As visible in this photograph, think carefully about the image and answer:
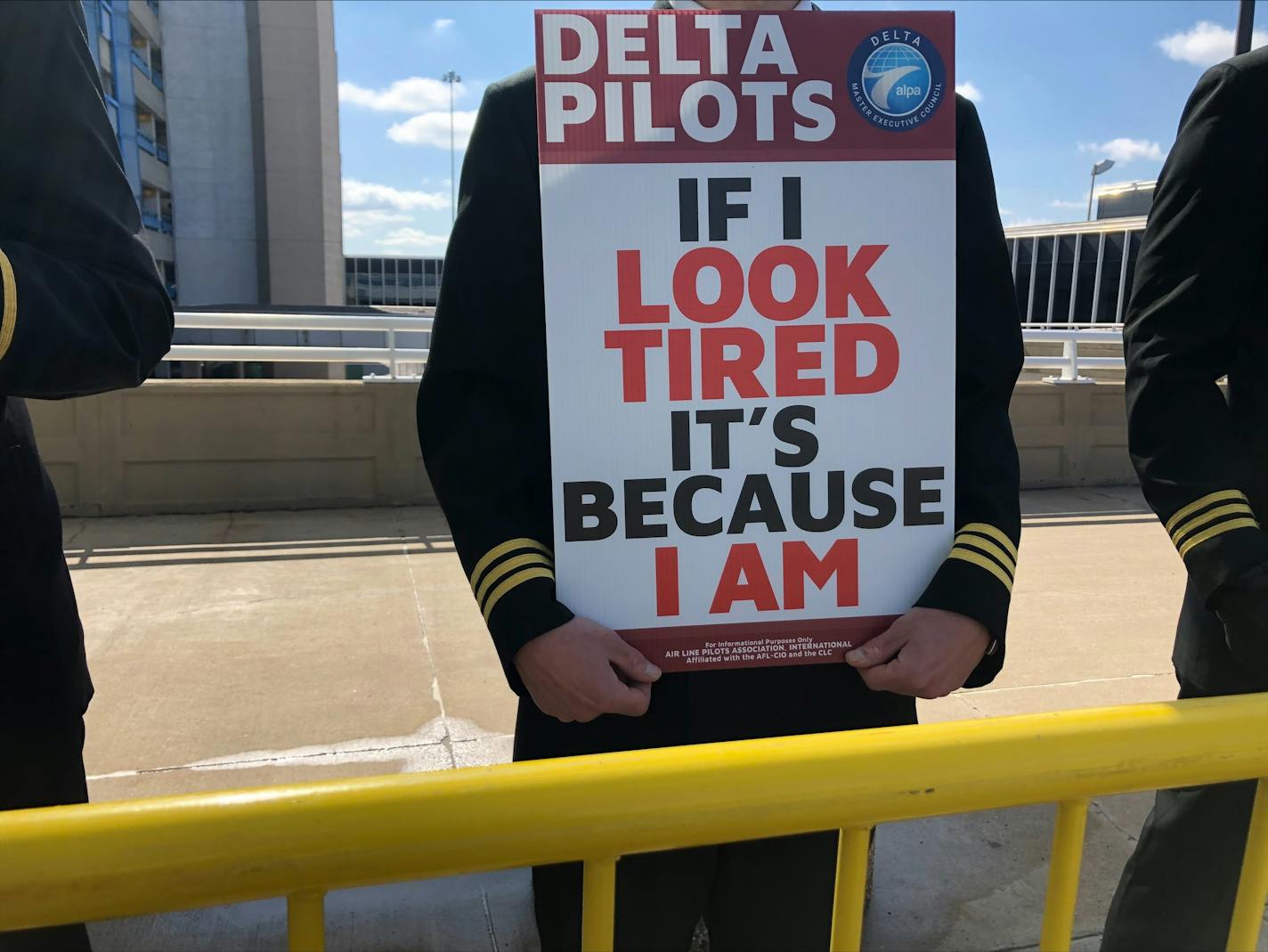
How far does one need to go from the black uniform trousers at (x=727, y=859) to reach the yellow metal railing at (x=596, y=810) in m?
0.32

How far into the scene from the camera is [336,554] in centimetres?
587

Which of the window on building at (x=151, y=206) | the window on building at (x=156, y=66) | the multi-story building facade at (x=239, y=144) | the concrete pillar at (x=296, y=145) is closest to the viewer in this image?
the concrete pillar at (x=296, y=145)

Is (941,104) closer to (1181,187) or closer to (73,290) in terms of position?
(1181,187)

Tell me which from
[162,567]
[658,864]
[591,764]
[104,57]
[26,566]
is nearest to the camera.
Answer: [591,764]

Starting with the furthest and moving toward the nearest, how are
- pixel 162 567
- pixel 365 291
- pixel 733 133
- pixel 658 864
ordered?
1. pixel 365 291
2. pixel 162 567
3. pixel 658 864
4. pixel 733 133

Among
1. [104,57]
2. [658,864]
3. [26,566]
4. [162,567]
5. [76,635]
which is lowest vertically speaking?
[162,567]

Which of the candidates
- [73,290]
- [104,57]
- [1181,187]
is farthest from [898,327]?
[104,57]

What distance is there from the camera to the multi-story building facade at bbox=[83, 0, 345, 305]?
35.2m

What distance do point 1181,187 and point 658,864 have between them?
1.42 metres

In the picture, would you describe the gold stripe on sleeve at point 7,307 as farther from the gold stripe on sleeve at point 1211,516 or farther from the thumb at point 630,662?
the gold stripe on sleeve at point 1211,516

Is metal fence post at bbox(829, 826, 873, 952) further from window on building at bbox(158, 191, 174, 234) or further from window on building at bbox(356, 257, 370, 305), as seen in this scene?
window on building at bbox(356, 257, 370, 305)

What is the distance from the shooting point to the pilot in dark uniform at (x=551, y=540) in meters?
1.25

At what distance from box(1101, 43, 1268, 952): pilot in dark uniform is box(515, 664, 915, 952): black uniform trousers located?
67 cm

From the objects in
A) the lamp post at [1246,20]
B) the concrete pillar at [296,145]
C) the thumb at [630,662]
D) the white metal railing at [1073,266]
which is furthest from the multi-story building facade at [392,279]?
the thumb at [630,662]
